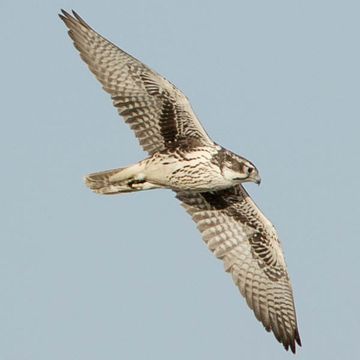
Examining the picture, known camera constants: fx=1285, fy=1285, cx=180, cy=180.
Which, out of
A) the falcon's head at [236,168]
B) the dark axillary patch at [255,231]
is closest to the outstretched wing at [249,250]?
the dark axillary patch at [255,231]

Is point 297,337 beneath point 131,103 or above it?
beneath

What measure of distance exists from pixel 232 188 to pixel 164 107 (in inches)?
63.6

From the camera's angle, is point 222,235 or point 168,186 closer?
point 168,186

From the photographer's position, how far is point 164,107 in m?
17.2

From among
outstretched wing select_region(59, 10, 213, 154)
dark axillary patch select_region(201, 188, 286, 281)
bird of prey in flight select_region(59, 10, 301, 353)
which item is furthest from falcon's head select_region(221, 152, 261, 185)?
dark axillary patch select_region(201, 188, 286, 281)

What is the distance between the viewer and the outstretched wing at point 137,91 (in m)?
17.1

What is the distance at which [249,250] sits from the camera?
18078 mm

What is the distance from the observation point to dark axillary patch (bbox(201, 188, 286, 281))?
59.2 ft

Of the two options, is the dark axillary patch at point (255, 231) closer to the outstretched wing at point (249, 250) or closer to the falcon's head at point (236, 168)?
the outstretched wing at point (249, 250)

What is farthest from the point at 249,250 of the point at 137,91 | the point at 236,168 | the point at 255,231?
the point at 137,91

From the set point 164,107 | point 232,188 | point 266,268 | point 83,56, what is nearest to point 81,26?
point 83,56

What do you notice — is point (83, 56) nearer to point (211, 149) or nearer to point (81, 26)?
point (81, 26)

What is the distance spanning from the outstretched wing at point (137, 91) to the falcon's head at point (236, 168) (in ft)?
2.59

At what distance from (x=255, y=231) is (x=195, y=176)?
73.1 inches
